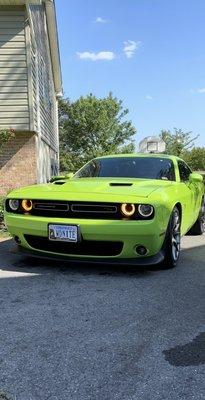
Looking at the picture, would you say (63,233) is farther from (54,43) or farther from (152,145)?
(152,145)

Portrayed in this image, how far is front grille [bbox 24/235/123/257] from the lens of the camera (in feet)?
16.4

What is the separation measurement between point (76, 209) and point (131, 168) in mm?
1553


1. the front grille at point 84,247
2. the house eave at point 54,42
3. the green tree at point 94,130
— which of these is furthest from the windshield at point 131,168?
the green tree at point 94,130

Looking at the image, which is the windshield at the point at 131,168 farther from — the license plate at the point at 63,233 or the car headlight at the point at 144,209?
the license plate at the point at 63,233

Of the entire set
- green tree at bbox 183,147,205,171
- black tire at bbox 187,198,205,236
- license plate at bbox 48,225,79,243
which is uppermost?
license plate at bbox 48,225,79,243

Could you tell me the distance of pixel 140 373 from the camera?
279cm

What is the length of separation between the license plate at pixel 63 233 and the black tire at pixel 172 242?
3.15ft

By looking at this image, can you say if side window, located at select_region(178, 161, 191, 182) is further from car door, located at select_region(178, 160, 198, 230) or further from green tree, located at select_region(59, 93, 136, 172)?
green tree, located at select_region(59, 93, 136, 172)

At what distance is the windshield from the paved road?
4.56 ft

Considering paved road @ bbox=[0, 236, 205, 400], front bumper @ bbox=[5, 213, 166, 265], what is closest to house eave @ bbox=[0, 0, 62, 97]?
front bumper @ bbox=[5, 213, 166, 265]

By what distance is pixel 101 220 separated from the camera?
194 inches

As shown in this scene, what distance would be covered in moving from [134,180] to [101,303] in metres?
2.07

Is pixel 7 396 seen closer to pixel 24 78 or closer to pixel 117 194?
pixel 117 194

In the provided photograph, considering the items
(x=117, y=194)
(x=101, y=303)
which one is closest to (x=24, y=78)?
(x=117, y=194)
